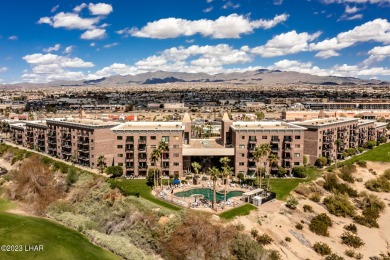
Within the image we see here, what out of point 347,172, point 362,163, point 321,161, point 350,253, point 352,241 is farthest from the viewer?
point 362,163

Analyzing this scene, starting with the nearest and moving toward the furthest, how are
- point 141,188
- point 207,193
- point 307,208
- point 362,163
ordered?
point 307,208 → point 207,193 → point 141,188 → point 362,163

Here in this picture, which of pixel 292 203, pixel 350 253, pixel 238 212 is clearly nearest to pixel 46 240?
pixel 238 212

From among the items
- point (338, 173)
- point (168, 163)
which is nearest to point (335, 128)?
point (338, 173)

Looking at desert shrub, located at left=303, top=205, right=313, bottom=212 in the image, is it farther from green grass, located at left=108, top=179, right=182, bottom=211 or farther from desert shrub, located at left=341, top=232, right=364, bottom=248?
green grass, located at left=108, top=179, right=182, bottom=211

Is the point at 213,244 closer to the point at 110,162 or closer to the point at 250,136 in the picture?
the point at 250,136

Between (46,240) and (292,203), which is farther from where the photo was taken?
(292,203)

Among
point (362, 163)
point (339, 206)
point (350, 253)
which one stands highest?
point (362, 163)

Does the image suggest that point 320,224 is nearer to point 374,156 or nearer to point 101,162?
point 101,162
